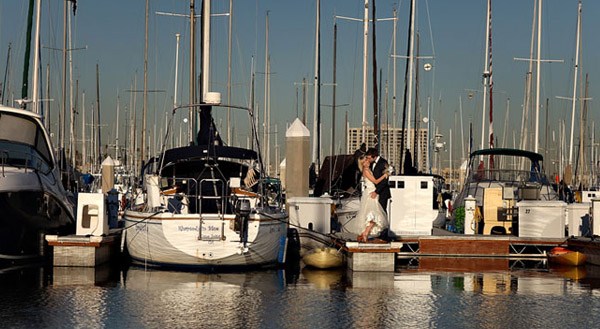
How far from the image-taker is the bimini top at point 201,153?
22.3 m

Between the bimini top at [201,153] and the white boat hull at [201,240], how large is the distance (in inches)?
85.9

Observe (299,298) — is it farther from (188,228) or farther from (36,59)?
(36,59)

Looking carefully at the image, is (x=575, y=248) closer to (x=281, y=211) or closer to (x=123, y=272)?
(x=281, y=211)

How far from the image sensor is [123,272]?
66.2ft

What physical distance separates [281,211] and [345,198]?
8.58 m

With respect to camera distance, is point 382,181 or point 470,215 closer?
point 382,181

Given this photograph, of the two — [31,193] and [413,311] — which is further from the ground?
[31,193]

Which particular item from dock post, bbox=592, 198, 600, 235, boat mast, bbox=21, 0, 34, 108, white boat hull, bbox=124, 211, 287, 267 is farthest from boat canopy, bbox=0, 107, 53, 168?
dock post, bbox=592, 198, 600, 235

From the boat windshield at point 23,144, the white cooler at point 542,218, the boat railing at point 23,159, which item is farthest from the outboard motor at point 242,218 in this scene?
the white cooler at point 542,218

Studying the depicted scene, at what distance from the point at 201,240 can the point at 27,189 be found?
414cm

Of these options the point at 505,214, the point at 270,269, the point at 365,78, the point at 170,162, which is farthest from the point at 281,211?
the point at 365,78

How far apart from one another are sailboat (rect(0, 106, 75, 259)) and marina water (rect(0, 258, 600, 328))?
778 mm

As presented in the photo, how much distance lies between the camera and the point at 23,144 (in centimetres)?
2259

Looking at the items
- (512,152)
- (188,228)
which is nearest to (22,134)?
(188,228)
